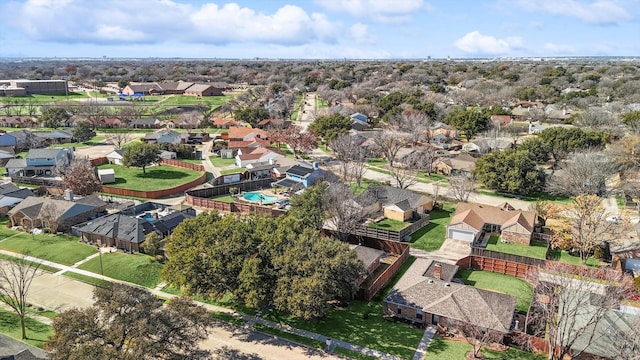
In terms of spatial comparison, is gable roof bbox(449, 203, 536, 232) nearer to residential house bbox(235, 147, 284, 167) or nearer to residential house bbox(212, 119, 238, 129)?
residential house bbox(235, 147, 284, 167)

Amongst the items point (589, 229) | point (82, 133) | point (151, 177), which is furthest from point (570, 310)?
point (82, 133)

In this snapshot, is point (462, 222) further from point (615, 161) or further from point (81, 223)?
point (81, 223)

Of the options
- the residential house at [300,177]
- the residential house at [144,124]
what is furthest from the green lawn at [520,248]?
the residential house at [144,124]

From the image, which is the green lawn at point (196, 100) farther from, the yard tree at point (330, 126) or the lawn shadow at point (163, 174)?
the lawn shadow at point (163, 174)

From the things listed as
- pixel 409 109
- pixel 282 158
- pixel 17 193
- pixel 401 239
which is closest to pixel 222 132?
pixel 282 158

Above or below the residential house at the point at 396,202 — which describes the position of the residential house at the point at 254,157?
above
